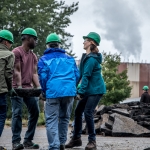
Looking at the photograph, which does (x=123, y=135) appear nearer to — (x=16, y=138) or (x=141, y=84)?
(x=16, y=138)

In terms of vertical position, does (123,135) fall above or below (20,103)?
below

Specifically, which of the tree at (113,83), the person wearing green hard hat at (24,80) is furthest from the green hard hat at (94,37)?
the tree at (113,83)

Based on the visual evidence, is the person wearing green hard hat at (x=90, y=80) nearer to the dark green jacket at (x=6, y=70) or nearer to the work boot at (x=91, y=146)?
the work boot at (x=91, y=146)

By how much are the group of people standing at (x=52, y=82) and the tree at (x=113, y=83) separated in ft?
111

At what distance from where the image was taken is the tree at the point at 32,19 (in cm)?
4375

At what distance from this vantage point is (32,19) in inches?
1764

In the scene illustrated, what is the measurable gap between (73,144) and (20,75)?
5.77 ft

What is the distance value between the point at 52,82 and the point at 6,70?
0.94 meters

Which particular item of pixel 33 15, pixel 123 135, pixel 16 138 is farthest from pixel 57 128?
pixel 33 15

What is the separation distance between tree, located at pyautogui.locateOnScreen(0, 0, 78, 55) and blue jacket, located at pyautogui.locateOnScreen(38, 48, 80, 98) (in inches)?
1394

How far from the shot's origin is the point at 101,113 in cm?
1869

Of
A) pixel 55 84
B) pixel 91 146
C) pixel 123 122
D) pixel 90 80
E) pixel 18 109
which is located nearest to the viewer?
pixel 55 84

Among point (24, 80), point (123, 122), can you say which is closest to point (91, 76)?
point (24, 80)

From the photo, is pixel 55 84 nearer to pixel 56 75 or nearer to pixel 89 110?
pixel 56 75
